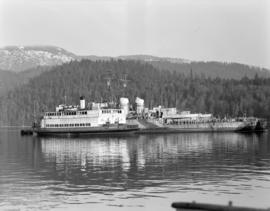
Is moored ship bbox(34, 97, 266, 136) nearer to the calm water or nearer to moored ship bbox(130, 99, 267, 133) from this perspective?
moored ship bbox(130, 99, 267, 133)

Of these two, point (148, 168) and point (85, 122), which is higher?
point (85, 122)

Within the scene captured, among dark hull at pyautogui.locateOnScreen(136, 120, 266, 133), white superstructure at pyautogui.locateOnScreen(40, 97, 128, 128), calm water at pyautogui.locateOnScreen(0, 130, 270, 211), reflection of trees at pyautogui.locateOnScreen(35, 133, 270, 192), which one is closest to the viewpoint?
calm water at pyautogui.locateOnScreen(0, 130, 270, 211)

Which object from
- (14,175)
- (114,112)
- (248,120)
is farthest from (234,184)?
(248,120)

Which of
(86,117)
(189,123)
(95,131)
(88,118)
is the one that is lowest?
(95,131)

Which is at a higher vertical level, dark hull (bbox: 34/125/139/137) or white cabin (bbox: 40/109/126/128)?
white cabin (bbox: 40/109/126/128)

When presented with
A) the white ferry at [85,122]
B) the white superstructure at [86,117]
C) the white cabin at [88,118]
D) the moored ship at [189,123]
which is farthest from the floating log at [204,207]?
the moored ship at [189,123]

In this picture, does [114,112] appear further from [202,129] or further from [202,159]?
[202,159]

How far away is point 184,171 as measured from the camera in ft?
162

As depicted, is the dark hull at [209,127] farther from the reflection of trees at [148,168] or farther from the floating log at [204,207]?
the floating log at [204,207]

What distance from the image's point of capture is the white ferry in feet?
456

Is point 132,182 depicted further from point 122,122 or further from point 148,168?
point 122,122

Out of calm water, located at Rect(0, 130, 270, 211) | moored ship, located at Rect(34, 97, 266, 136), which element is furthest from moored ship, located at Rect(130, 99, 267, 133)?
calm water, located at Rect(0, 130, 270, 211)

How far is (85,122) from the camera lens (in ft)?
472

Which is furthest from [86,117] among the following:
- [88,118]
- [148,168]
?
[148,168]
